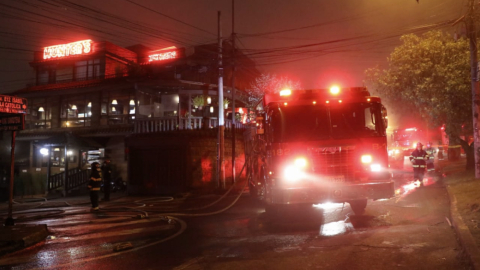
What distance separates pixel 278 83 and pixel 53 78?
17.7 metres

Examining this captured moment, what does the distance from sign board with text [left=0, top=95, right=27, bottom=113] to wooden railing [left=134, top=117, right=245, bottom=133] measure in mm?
9885

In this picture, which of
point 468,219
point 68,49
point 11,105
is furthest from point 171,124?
point 468,219

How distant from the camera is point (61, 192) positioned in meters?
20.2

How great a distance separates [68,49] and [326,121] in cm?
2521

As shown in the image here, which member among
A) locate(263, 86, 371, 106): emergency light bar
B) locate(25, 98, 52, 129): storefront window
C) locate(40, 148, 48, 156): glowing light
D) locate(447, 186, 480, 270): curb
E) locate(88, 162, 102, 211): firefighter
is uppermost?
locate(25, 98, 52, 129): storefront window

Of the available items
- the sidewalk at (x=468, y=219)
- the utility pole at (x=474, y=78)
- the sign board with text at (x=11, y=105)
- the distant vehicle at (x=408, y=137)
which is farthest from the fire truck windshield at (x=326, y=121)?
the distant vehicle at (x=408, y=137)

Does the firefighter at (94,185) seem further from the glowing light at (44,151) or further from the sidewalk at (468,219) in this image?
the glowing light at (44,151)

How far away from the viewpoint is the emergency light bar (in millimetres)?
7738

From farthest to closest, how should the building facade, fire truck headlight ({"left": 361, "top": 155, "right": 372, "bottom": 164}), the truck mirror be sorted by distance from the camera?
the building facade → the truck mirror → fire truck headlight ({"left": 361, "top": 155, "right": 372, "bottom": 164})

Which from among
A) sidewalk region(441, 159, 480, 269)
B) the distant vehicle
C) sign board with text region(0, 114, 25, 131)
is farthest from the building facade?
the distant vehicle

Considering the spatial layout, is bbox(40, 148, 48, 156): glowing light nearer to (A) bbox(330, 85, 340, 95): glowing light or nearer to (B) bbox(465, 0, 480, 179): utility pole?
(A) bbox(330, 85, 340, 95): glowing light

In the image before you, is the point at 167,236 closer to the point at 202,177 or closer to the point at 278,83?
the point at 202,177

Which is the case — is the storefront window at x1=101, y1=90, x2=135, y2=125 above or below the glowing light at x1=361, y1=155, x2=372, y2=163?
above

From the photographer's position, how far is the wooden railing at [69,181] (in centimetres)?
2008
